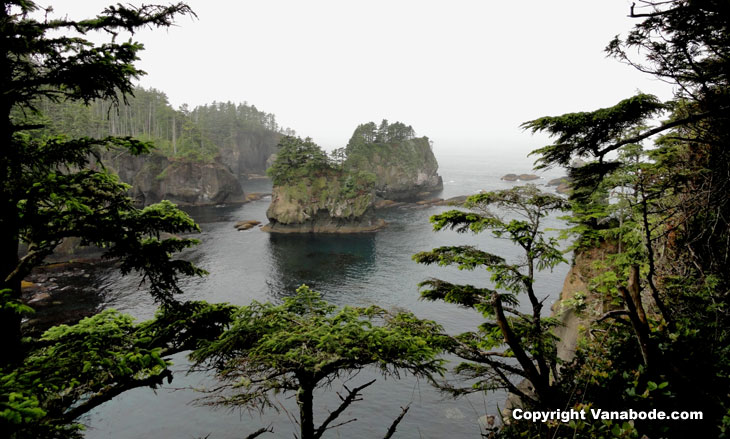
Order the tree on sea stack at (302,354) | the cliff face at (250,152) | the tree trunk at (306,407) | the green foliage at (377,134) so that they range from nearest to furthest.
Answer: the tree on sea stack at (302,354) < the tree trunk at (306,407) < the green foliage at (377,134) < the cliff face at (250,152)

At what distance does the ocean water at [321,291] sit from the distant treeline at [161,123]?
2287cm

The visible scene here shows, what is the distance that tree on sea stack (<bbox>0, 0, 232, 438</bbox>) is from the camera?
503 centimetres

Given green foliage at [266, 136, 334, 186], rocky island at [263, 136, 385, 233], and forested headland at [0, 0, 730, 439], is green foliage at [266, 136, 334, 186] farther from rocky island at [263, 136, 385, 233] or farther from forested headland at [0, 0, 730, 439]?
forested headland at [0, 0, 730, 439]

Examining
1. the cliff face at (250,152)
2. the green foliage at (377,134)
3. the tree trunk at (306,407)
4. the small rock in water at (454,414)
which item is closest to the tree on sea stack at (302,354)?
the tree trunk at (306,407)

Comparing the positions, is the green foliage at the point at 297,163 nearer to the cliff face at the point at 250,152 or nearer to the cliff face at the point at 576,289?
the cliff face at the point at 576,289

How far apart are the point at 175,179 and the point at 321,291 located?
58.3m

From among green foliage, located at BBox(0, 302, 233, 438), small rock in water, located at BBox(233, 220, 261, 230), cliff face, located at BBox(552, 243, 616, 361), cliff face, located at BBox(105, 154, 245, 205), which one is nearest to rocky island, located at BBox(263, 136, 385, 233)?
small rock in water, located at BBox(233, 220, 261, 230)

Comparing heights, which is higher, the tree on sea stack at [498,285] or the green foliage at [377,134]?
the green foliage at [377,134]

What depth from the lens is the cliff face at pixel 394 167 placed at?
94.5 metres

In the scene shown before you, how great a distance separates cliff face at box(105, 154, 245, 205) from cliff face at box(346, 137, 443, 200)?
32044 millimetres

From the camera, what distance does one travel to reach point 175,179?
82.5 meters

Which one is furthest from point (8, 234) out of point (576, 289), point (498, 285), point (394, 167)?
point (394, 167)

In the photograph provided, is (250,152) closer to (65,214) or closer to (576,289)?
(576,289)

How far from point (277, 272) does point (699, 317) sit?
44013mm
